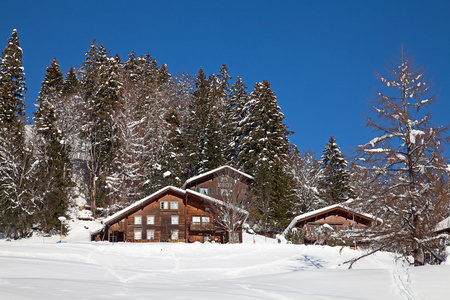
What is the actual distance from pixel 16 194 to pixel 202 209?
21.0 meters

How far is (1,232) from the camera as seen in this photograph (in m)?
47.5

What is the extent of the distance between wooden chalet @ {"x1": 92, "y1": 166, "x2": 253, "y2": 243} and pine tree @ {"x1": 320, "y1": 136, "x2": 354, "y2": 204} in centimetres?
1239

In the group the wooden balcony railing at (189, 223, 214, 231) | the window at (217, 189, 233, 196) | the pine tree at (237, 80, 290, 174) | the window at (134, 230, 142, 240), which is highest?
the pine tree at (237, 80, 290, 174)

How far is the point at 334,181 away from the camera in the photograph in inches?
2174

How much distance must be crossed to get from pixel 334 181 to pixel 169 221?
2222 centimetres

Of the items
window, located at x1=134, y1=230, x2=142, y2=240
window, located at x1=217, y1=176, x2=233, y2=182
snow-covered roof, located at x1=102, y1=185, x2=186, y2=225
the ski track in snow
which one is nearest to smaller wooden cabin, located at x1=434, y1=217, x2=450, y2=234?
the ski track in snow

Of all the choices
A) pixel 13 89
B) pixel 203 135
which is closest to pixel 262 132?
pixel 203 135

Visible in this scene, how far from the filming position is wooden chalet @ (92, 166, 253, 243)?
48.5 m

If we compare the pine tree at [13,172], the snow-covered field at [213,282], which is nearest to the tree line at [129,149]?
the pine tree at [13,172]

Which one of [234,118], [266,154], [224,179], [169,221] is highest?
[234,118]

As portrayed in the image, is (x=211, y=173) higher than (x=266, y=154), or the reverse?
(x=266, y=154)

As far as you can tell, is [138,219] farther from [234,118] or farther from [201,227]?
[234,118]

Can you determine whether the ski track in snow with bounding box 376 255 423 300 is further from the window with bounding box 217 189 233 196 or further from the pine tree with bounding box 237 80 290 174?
the pine tree with bounding box 237 80 290 174

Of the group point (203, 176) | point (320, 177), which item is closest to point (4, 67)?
point (203, 176)
